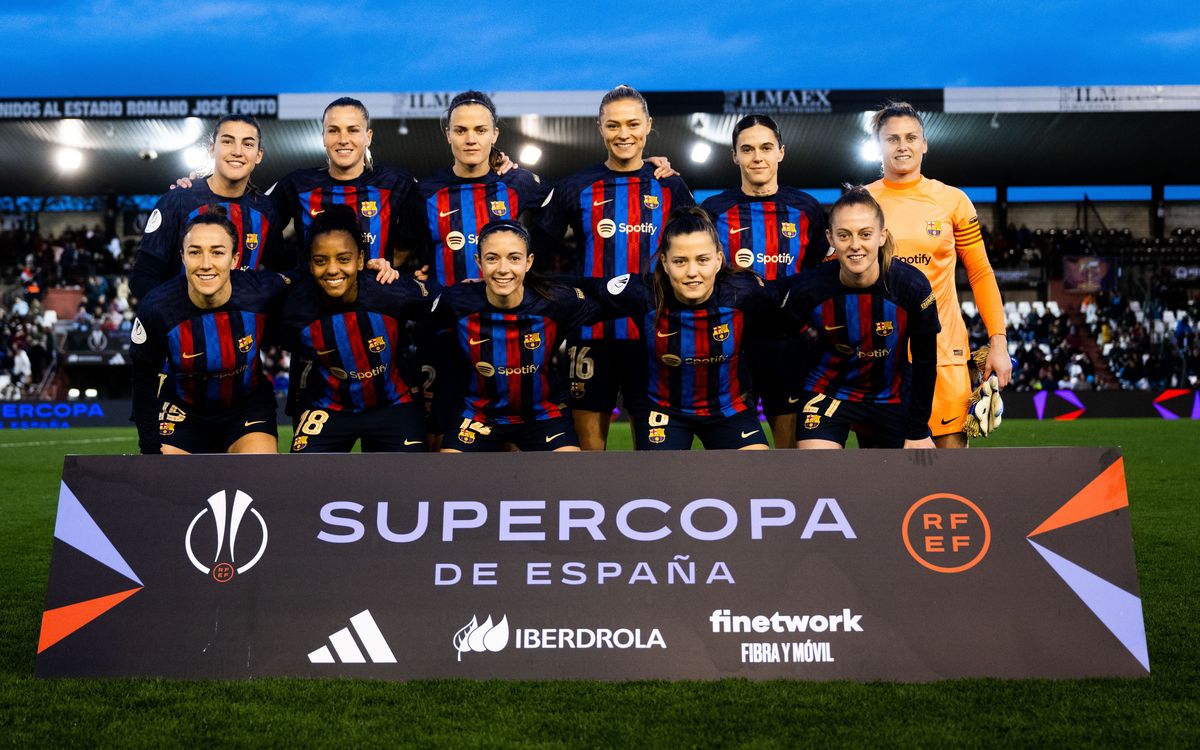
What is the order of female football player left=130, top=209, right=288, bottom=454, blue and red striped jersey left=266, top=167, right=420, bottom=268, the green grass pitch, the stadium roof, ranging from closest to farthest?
the green grass pitch, female football player left=130, top=209, right=288, bottom=454, blue and red striped jersey left=266, top=167, right=420, bottom=268, the stadium roof

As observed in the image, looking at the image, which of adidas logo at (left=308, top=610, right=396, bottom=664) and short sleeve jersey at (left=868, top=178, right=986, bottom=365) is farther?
short sleeve jersey at (left=868, top=178, right=986, bottom=365)

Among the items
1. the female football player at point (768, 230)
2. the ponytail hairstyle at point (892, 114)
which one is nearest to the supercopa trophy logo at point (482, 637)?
the female football player at point (768, 230)

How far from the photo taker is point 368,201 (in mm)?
4688

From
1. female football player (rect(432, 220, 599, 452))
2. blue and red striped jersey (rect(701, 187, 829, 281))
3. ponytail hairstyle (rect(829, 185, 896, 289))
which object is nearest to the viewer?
ponytail hairstyle (rect(829, 185, 896, 289))

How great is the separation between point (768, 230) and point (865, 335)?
A: 0.79 metres

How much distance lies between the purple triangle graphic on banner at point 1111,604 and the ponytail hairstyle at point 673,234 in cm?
168

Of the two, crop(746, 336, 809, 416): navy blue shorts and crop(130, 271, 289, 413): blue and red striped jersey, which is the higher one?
crop(130, 271, 289, 413): blue and red striped jersey

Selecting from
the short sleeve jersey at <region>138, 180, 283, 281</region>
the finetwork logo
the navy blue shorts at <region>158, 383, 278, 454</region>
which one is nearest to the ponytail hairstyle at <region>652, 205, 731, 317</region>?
the finetwork logo

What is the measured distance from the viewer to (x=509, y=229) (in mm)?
3977

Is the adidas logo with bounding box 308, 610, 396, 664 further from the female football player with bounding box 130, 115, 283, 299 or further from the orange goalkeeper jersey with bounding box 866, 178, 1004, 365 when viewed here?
the orange goalkeeper jersey with bounding box 866, 178, 1004, 365

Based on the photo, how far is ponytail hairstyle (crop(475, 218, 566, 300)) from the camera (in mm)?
3994

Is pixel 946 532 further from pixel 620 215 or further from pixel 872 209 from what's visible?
pixel 620 215

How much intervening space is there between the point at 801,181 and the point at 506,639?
23745mm

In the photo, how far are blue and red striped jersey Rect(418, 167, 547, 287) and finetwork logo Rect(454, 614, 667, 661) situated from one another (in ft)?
6.62
